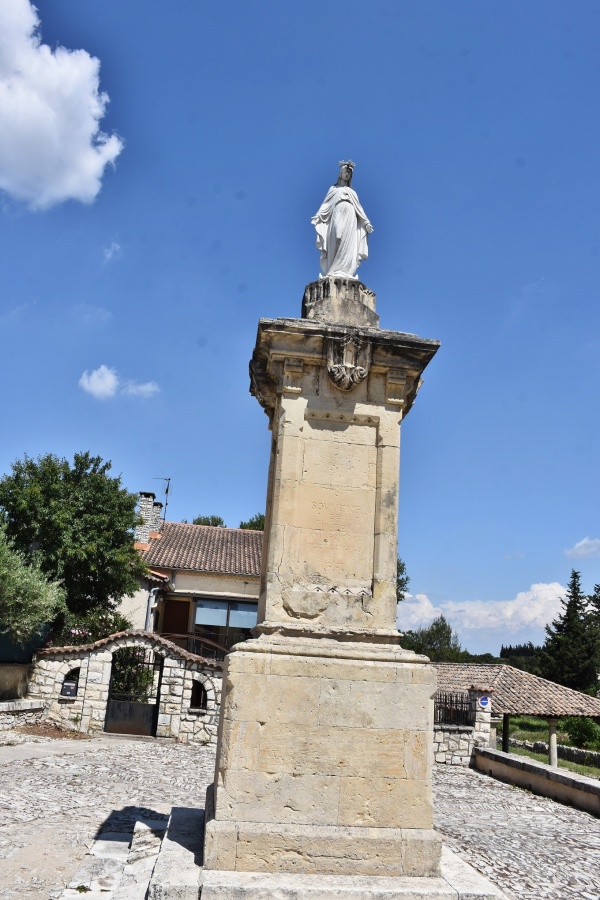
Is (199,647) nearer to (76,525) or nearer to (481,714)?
(76,525)

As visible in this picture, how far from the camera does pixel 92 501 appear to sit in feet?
80.2

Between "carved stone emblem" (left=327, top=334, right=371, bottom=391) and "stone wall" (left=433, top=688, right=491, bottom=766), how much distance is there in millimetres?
14243

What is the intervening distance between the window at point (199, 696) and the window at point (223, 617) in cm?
531

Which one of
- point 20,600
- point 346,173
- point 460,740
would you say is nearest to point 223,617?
point 20,600

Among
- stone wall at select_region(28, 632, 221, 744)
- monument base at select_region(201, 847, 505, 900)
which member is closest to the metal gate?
stone wall at select_region(28, 632, 221, 744)

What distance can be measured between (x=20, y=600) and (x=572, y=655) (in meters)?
31.8

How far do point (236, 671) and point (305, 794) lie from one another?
3.17 feet

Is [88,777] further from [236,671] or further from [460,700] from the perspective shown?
[460,700]

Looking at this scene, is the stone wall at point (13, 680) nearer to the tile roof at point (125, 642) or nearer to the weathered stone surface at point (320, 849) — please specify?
the tile roof at point (125, 642)

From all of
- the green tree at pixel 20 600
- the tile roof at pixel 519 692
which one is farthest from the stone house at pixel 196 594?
the tile roof at pixel 519 692

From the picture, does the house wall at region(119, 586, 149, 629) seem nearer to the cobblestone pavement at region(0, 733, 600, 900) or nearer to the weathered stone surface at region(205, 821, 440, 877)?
the cobblestone pavement at region(0, 733, 600, 900)

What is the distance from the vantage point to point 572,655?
4019cm

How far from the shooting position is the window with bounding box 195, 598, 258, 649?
28.6 metres

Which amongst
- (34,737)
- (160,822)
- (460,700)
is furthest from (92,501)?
(160,822)
